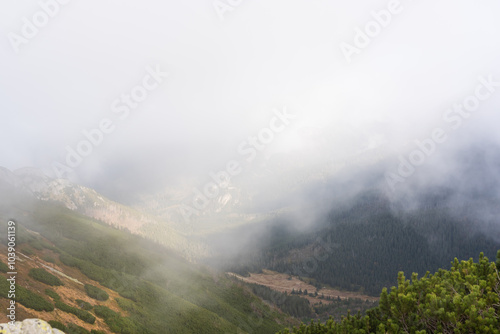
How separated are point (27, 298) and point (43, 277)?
10.8 metres

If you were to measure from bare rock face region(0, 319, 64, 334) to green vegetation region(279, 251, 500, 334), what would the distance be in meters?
24.3

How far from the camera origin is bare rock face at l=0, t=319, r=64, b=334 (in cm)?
2514

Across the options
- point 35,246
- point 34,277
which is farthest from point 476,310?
point 35,246

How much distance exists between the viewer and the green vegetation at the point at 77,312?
4003 centimetres

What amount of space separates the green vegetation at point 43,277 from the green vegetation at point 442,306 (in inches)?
1677

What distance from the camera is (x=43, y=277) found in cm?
4472

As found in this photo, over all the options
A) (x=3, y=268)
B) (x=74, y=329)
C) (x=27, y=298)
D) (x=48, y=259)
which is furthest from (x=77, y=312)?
(x=48, y=259)

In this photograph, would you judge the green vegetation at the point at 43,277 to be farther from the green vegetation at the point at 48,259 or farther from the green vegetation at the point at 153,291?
the green vegetation at the point at 48,259

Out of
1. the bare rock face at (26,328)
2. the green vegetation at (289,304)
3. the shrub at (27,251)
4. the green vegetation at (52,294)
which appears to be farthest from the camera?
the green vegetation at (289,304)

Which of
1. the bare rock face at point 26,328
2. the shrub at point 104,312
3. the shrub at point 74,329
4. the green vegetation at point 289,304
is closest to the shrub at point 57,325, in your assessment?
the shrub at point 74,329

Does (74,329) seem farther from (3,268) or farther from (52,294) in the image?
(3,268)

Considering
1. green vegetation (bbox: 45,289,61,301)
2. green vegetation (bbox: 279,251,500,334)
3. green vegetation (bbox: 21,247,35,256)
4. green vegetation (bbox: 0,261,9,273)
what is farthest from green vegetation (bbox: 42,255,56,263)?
green vegetation (bbox: 279,251,500,334)

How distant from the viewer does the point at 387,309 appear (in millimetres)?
19219

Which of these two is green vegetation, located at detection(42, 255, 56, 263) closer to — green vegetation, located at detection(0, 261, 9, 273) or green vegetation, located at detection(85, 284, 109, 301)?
green vegetation, located at detection(85, 284, 109, 301)
